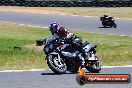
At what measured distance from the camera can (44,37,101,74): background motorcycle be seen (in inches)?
531

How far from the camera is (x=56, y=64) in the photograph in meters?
13.6

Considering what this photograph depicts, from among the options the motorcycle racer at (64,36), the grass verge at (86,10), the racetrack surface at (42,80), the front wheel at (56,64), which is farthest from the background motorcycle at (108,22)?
the front wheel at (56,64)

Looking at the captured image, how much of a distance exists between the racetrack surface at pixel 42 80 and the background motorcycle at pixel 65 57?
0.87 ft

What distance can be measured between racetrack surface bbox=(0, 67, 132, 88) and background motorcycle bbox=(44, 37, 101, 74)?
0.26m

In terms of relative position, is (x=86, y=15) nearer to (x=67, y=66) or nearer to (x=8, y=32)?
(x=8, y=32)

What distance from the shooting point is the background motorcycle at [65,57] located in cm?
1349

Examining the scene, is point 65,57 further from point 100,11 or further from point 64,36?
point 100,11

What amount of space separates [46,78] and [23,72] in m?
1.51

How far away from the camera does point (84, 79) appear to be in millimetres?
7680

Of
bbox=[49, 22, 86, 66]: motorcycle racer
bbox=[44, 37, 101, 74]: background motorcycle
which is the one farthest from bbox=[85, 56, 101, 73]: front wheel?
bbox=[49, 22, 86, 66]: motorcycle racer

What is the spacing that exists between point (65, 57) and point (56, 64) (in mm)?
374

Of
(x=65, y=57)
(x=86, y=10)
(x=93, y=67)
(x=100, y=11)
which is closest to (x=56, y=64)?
(x=65, y=57)

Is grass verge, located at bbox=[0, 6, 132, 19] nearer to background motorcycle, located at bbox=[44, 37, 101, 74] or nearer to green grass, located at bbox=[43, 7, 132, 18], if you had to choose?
green grass, located at bbox=[43, 7, 132, 18]

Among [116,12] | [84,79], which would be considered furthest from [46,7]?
[84,79]
